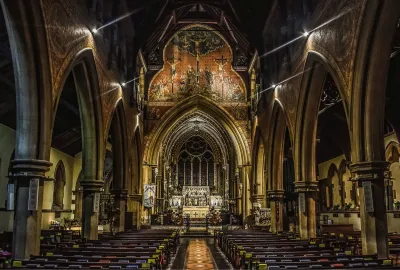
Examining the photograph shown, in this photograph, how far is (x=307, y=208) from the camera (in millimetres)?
15414

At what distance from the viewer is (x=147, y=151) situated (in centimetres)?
2805

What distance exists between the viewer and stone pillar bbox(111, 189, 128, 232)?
1972 centimetres

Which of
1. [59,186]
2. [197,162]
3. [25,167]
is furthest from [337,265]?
[197,162]

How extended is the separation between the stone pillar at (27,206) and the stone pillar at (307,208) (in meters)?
9.60

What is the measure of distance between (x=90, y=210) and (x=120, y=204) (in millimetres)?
5429

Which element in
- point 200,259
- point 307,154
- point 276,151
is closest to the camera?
point 200,259

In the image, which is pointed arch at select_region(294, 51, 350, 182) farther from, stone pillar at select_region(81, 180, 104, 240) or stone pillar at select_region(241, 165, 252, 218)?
stone pillar at select_region(241, 165, 252, 218)

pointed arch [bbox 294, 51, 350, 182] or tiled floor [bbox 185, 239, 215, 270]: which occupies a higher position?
pointed arch [bbox 294, 51, 350, 182]

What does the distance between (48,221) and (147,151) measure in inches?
336

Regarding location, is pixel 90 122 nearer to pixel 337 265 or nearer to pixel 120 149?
pixel 120 149

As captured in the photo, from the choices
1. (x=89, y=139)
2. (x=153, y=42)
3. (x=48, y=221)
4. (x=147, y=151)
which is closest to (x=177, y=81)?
(x=153, y=42)

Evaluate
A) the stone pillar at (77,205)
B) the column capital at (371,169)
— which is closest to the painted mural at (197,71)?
the stone pillar at (77,205)

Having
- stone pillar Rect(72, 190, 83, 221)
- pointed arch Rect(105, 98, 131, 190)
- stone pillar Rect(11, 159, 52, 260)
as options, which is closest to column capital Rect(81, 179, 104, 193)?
stone pillar Rect(11, 159, 52, 260)

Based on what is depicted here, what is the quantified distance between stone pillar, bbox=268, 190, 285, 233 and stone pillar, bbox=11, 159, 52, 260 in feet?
43.4
